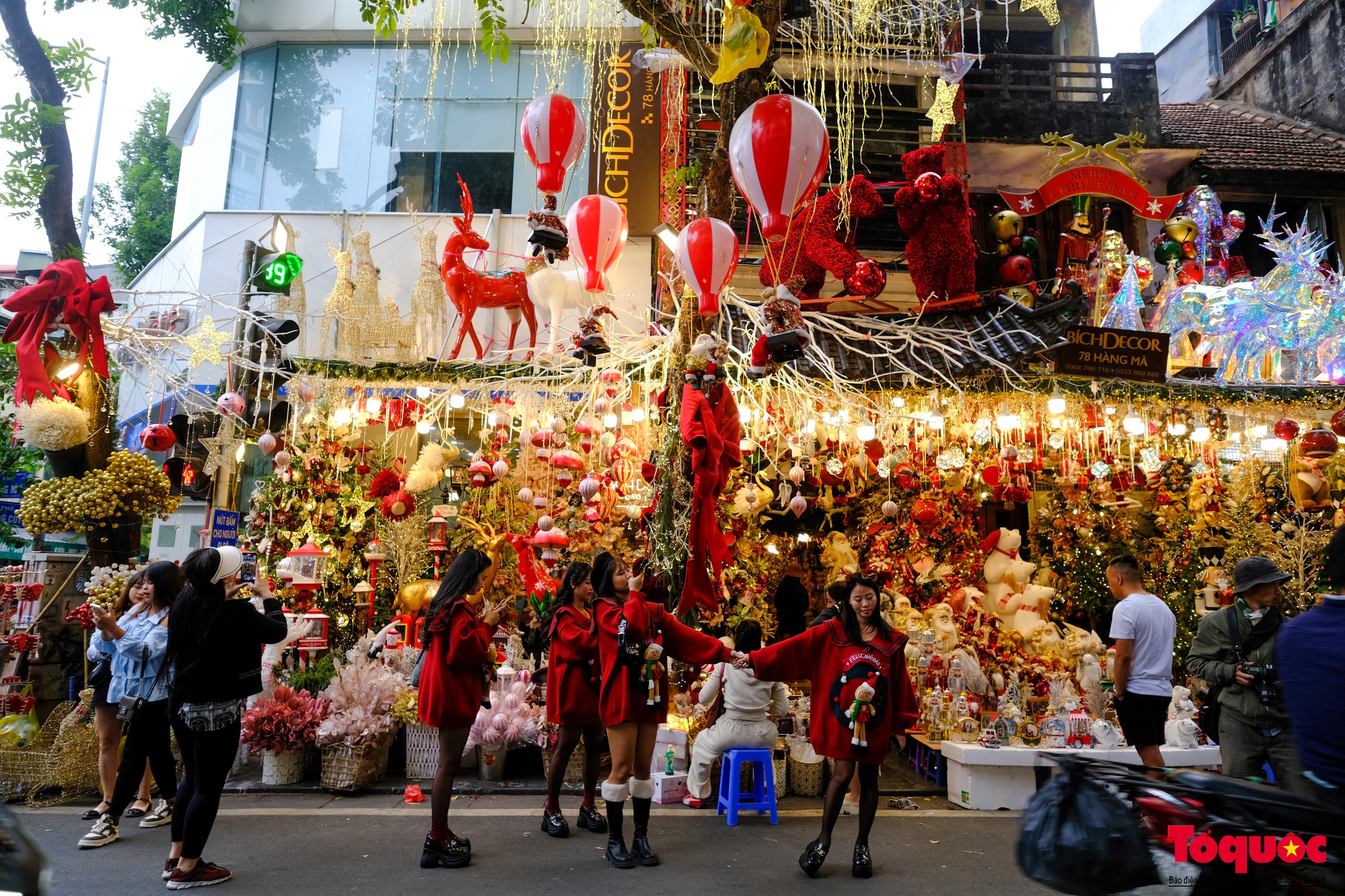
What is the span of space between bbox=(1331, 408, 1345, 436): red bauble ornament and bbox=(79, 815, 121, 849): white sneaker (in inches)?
373

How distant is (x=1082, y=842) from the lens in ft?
6.57

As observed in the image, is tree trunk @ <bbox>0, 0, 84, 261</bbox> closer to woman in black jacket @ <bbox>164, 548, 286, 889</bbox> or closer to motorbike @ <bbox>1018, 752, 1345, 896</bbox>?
woman in black jacket @ <bbox>164, 548, 286, 889</bbox>

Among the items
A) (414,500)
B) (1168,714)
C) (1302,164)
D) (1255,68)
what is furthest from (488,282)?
(1255,68)

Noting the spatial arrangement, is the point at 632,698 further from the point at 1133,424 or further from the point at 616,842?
the point at 1133,424

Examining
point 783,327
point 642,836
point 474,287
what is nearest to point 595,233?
point 783,327

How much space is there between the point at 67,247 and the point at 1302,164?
52.3 ft

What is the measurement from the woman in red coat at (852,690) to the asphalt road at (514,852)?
0.32 m

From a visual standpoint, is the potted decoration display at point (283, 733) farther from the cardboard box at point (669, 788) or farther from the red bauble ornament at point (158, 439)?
the red bauble ornament at point (158, 439)

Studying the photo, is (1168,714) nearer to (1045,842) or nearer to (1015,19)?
(1045,842)

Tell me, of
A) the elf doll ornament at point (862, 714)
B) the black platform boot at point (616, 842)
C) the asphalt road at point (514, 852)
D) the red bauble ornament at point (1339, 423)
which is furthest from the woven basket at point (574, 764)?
the red bauble ornament at point (1339, 423)

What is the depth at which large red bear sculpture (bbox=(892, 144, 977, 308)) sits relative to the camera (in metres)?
7.33

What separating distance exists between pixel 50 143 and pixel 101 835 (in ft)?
27.7

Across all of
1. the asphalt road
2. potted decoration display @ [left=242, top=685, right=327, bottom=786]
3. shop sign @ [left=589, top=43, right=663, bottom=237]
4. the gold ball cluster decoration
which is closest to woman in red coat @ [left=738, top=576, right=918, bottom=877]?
the asphalt road

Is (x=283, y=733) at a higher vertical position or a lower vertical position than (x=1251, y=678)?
lower
